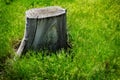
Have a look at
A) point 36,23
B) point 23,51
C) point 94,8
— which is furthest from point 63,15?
point 94,8

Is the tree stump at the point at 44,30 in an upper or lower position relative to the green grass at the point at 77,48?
upper

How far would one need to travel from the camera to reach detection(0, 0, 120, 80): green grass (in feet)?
15.9

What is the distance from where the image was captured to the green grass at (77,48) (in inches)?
190

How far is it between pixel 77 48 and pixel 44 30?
2.17 ft

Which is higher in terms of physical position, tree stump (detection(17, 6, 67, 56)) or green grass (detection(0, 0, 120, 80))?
tree stump (detection(17, 6, 67, 56))

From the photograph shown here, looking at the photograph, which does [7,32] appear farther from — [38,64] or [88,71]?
[88,71]

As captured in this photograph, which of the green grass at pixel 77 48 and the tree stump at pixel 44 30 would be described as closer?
the green grass at pixel 77 48

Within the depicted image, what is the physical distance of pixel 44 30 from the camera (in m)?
5.37

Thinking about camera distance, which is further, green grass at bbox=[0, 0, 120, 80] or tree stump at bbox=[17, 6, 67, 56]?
tree stump at bbox=[17, 6, 67, 56]

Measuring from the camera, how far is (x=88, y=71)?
485cm

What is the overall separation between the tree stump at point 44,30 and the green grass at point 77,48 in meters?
0.15

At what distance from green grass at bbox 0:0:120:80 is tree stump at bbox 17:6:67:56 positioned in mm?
152

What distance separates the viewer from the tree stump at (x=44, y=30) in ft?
17.3

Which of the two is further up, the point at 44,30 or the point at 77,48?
the point at 44,30
